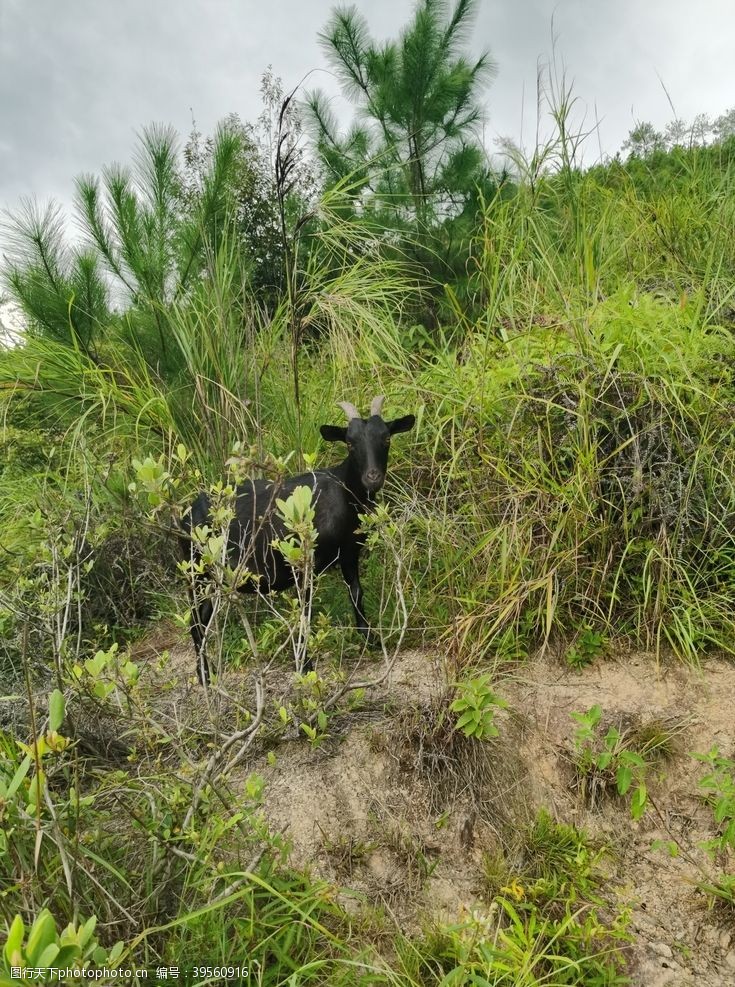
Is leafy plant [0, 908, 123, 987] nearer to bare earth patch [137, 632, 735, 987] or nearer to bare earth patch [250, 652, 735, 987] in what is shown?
bare earth patch [137, 632, 735, 987]

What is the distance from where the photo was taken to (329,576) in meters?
3.71

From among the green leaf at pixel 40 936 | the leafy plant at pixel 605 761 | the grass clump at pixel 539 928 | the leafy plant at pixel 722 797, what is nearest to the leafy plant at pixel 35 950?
the green leaf at pixel 40 936

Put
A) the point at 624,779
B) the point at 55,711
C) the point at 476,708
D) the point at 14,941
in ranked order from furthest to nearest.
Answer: the point at 476,708, the point at 624,779, the point at 55,711, the point at 14,941

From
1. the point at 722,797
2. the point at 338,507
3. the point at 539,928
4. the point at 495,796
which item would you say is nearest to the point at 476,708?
the point at 495,796

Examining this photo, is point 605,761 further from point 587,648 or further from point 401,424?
point 401,424

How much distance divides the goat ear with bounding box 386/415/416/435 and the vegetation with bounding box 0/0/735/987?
5.8 inches

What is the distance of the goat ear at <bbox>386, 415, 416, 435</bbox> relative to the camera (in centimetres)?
313

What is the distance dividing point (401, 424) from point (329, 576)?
1.12 metres

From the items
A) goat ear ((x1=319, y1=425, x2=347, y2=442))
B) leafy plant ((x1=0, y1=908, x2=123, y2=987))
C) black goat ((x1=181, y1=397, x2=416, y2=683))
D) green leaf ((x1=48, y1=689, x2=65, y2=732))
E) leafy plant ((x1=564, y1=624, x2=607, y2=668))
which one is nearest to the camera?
leafy plant ((x1=0, y1=908, x2=123, y2=987))

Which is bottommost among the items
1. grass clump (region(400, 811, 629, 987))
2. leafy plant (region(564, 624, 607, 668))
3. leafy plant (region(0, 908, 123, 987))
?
grass clump (region(400, 811, 629, 987))

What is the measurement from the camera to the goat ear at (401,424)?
3.13m

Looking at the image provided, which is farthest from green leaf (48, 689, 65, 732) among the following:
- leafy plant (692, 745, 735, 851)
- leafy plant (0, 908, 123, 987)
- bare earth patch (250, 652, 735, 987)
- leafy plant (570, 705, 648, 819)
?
leafy plant (692, 745, 735, 851)

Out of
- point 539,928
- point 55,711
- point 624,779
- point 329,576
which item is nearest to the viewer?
point 55,711

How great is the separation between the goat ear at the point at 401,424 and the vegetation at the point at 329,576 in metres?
0.15
